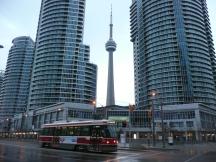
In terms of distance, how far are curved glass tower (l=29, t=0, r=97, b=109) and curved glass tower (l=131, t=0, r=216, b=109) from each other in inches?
1519

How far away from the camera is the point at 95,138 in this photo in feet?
102

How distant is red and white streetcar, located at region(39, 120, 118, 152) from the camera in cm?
3058

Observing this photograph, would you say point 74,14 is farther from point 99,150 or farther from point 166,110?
point 99,150

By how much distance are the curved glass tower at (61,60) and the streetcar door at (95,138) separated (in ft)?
432

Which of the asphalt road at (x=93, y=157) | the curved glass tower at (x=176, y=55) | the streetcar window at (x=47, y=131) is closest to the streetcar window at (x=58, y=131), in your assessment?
the streetcar window at (x=47, y=131)

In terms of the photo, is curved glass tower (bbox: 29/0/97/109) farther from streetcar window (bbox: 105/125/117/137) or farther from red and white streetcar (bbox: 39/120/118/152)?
streetcar window (bbox: 105/125/117/137)

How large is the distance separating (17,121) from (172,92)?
102 m

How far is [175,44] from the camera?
161 m

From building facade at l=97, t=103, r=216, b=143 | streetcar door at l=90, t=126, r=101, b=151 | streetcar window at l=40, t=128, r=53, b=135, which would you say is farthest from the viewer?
building facade at l=97, t=103, r=216, b=143

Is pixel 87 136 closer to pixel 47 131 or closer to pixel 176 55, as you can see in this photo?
pixel 47 131

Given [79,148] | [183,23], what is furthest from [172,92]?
[79,148]

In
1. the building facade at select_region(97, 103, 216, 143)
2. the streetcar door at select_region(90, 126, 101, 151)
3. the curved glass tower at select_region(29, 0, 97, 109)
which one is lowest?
the streetcar door at select_region(90, 126, 101, 151)

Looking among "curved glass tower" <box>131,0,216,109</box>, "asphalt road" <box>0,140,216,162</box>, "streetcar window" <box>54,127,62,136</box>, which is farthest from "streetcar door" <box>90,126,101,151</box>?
"curved glass tower" <box>131,0,216,109</box>

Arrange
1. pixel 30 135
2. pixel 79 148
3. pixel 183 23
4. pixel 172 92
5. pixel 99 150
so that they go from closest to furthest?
pixel 99 150
pixel 79 148
pixel 30 135
pixel 172 92
pixel 183 23
